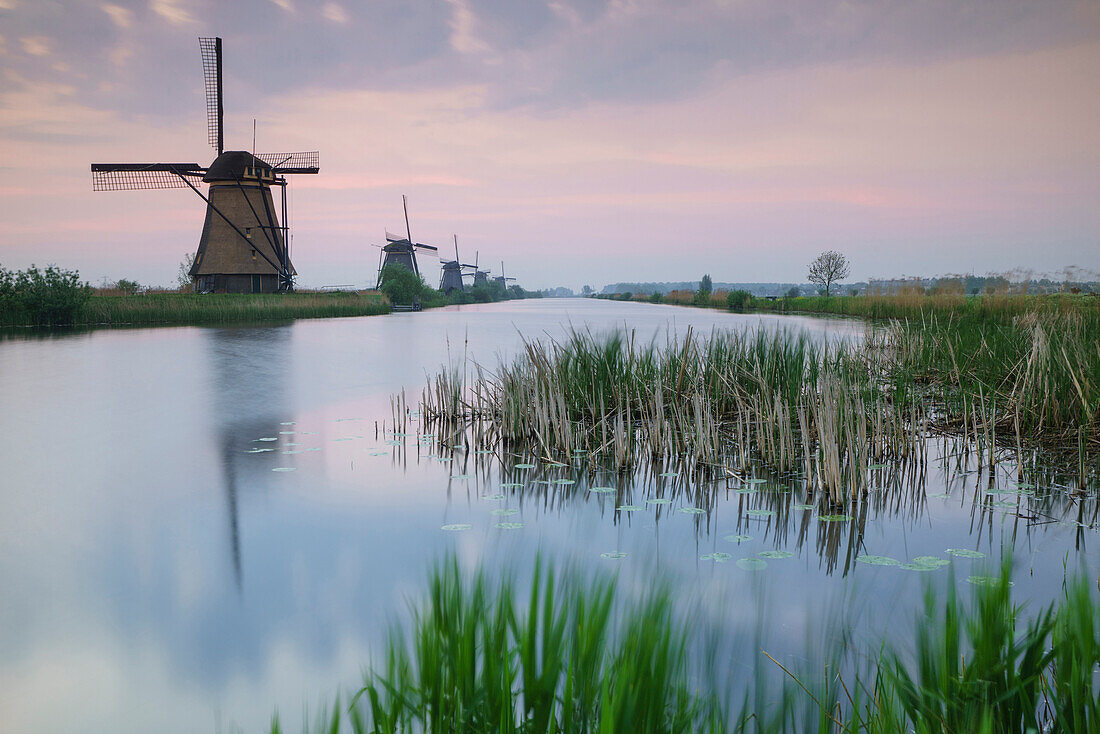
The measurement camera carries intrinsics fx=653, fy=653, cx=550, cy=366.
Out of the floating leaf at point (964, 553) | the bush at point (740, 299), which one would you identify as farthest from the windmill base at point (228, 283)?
the floating leaf at point (964, 553)

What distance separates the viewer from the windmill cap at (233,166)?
32594 mm

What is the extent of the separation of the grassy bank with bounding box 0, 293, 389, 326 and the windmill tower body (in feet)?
6.12

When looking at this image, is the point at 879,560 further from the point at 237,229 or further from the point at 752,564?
the point at 237,229

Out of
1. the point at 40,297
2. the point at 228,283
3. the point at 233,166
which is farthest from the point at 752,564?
the point at 233,166

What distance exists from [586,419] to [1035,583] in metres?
3.99

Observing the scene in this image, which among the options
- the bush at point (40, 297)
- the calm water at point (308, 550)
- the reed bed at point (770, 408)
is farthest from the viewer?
the bush at point (40, 297)

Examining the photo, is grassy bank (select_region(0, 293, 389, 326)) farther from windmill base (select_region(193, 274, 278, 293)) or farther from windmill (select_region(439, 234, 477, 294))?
windmill (select_region(439, 234, 477, 294))

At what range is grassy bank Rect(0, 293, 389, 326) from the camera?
27.0 meters

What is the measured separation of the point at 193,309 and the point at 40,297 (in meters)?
5.80

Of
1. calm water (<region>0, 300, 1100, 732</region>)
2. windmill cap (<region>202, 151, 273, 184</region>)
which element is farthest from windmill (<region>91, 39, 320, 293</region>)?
calm water (<region>0, 300, 1100, 732</region>)

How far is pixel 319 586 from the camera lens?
3.75 metres

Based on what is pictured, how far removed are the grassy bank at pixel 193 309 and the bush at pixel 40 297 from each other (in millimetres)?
323

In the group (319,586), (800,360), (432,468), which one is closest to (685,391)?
(800,360)

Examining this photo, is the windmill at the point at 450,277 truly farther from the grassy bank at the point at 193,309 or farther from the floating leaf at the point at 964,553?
the floating leaf at the point at 964,553
